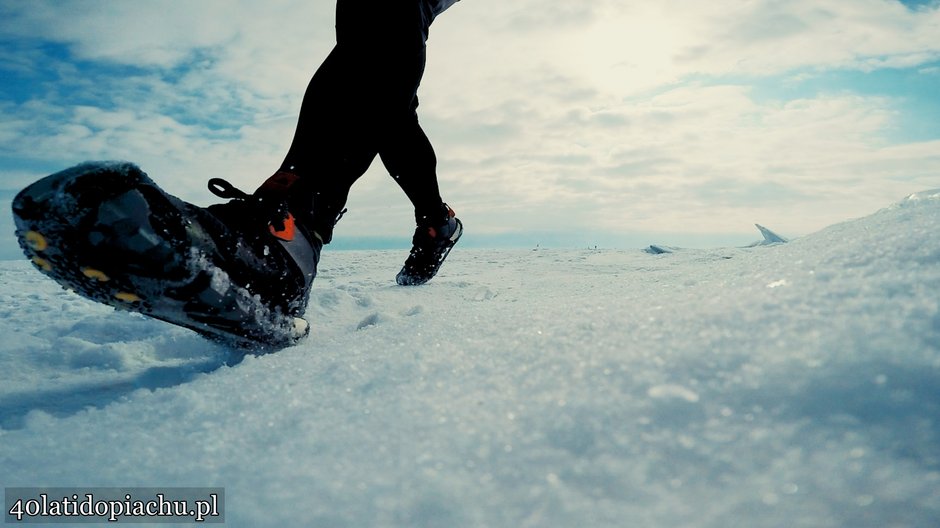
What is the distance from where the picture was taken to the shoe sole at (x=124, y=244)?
0.64 metres

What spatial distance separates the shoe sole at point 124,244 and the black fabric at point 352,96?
0.35 meters

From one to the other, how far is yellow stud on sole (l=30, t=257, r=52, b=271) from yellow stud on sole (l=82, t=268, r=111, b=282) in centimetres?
6

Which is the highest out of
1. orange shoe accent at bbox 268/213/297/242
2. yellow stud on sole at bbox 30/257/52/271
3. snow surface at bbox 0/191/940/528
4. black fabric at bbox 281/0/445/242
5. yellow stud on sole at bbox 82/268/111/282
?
black fabric at bbox 281/0/445/242

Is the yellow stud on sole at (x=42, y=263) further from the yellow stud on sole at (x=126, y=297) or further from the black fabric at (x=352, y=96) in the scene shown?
the black fabric at (x=352, y=96)

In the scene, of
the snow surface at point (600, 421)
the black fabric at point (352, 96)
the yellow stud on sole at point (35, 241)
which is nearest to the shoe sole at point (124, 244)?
the yellow stud on sole at point (35, 241)

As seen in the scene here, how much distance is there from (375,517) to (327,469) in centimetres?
7

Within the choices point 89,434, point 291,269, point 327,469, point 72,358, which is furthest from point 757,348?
point 72,358

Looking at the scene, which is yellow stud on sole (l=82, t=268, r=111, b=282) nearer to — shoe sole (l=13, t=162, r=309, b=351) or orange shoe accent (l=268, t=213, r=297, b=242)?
shoe sole (l=13, t=162, r=309, b=351)

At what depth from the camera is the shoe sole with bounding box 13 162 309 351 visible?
2.10 ft

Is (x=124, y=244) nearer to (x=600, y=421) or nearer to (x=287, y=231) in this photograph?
(x=287, y=231)

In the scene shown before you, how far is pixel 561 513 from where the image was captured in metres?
0.30

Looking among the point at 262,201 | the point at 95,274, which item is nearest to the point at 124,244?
the point at 95,274

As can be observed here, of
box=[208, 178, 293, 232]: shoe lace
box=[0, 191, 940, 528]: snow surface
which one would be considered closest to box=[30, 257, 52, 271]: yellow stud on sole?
box=[0, 191, 940, 528]: snow surface

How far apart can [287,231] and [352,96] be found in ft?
1.13
